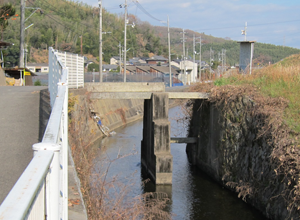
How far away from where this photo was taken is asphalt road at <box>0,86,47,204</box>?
5336 millimetres

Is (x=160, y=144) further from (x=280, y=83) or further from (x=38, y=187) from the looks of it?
(x=38, y=187)

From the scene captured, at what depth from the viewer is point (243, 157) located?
14.7 metres

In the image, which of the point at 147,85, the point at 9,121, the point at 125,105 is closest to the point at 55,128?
the point at 9,121

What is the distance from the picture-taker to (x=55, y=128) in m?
2.60

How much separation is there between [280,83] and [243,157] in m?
3.60

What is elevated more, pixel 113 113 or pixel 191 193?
pixel 113 113

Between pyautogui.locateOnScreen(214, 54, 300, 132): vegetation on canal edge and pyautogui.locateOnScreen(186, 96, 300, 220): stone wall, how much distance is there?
0.92 metres

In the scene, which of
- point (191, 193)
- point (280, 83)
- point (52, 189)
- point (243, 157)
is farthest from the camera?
point (191, 193)

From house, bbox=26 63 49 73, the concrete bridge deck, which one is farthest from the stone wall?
house, bbox=26 63 49 73

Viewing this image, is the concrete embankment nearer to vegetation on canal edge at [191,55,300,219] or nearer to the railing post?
the railing post

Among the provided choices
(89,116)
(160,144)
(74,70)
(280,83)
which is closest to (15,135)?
(74,70)

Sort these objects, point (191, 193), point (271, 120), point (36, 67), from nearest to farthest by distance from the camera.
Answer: point (271, 120) < point (191, 193) < point (36, 67)

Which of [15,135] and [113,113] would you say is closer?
[15,135]

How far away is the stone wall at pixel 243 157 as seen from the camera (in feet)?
37.0
